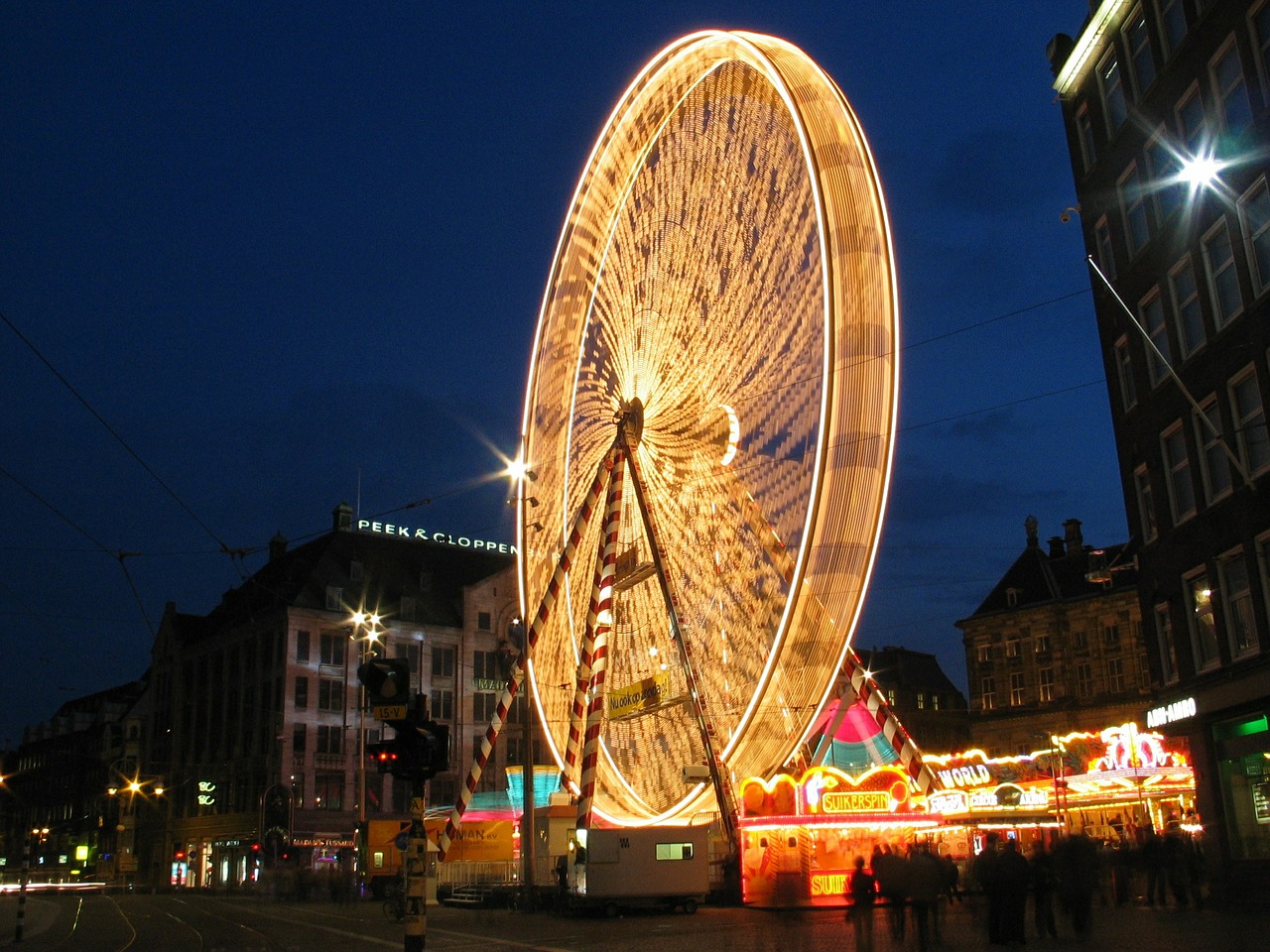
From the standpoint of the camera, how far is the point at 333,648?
7075 centimetres

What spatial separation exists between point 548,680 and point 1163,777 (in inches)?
665

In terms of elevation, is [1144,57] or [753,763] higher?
[1144,57]

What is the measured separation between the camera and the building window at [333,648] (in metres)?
70.2

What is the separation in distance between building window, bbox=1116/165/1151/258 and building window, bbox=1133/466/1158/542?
5.22m

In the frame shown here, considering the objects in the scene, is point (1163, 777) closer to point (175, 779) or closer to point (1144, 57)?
point (1144, 57)

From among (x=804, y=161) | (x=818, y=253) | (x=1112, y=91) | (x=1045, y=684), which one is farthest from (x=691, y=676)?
(x=1045, y=684)

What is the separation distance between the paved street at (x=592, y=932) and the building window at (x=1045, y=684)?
54.3m

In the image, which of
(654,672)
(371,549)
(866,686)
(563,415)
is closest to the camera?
(866,686)

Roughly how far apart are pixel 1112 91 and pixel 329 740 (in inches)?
2047

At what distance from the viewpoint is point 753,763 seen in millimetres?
28500

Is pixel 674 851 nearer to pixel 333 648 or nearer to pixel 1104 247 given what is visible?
pixel 1104 247

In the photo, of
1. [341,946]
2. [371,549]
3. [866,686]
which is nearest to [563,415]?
[866,686]

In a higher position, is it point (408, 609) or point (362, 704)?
point (408, 609)

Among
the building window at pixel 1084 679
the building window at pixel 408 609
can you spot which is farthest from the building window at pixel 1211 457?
the building window at pixel 1084 679
